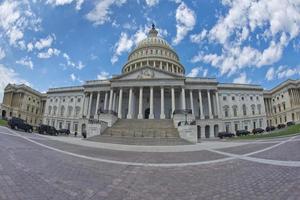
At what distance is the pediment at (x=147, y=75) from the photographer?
48.3 m

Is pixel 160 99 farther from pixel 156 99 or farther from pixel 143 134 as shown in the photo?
pixel 143 134

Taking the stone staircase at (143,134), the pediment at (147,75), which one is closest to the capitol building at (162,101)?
the pediment at (147,75)

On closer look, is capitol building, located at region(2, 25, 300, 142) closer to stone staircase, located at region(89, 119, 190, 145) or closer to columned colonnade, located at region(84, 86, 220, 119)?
columned colonnade, located at region(84, 86, 220, 119)

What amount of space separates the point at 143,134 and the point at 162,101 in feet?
65.9

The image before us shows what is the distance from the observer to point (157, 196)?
174 inches

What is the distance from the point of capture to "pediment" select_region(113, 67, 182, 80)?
48.3 m

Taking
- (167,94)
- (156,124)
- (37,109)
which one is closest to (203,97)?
(167,94)

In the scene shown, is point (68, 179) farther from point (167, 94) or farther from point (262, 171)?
point (167, 94)

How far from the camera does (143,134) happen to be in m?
27.3

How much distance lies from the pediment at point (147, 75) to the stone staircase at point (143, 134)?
51.5ft

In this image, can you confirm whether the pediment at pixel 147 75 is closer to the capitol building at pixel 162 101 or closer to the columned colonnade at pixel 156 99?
the capitol building at pixel 162 101

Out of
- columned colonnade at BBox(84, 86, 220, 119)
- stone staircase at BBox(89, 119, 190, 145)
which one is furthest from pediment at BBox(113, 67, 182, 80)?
stone staircase at BBox(89, 119, 190, 145)

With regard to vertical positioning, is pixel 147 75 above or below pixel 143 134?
above

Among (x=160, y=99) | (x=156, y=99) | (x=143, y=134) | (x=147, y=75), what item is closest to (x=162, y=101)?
(x=147, y=75)
